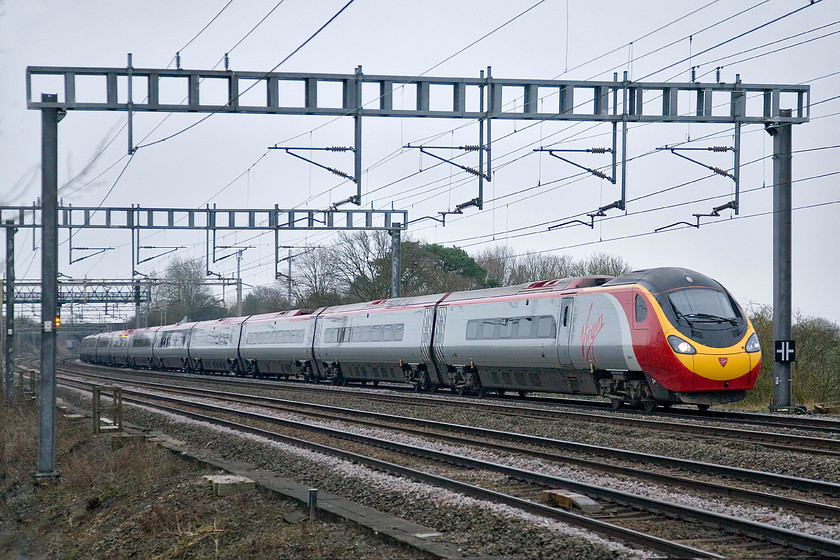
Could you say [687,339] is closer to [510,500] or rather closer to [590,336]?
[590,336]

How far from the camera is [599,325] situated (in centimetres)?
2000

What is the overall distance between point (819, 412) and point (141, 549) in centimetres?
1643

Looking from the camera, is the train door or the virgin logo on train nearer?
the virgin logo on train

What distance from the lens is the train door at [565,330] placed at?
20984 millimetres

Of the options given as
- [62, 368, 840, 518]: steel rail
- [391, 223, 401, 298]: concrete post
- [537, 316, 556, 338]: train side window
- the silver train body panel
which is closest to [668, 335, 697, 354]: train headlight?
[537, 316, 556, 338]: train side window

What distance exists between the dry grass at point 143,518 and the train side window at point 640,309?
31.6 ft

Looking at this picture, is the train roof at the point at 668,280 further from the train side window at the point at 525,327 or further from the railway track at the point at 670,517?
the railway track at the point at 670,517

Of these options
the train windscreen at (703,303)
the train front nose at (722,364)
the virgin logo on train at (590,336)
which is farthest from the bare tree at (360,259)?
the train front nose at (722,364)

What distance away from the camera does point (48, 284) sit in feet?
42.1

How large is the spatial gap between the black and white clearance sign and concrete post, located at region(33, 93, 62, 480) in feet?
49.7

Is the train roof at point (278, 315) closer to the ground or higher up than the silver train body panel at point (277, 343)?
higher up

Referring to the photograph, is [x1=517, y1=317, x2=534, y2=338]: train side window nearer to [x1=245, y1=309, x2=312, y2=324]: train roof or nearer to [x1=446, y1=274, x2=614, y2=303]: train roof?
[x1=446, y1=274, x2=614, y2=303]: train roof

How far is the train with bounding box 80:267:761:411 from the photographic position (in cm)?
1853

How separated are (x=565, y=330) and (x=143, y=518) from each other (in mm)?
12747
